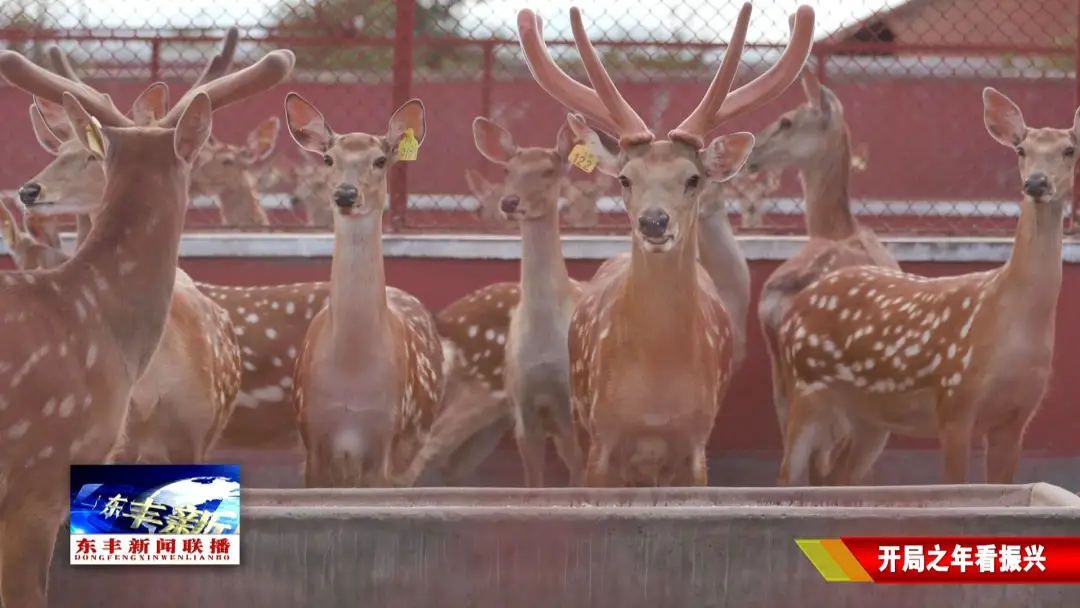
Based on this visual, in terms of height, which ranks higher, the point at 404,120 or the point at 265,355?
the point at 404,120

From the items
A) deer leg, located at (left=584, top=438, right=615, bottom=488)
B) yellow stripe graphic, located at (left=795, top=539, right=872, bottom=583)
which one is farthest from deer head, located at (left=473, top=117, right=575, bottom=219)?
yellow stripe graphic, located at (left=795, top=539, right=872, bottom=583)

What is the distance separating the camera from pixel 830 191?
7.50 m

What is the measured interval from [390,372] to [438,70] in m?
6.78

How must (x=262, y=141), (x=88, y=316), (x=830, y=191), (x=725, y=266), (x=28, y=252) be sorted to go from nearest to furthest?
(x=88, y=316) < (x=28, y=252) < (x=725, y=266) < (x=830, y=191) < (x=262, y=141)

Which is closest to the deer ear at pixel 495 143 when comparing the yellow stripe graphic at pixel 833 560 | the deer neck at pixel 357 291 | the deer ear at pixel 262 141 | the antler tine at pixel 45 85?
the deer neck at pixel 357 291

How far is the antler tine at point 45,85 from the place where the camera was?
4383 mm

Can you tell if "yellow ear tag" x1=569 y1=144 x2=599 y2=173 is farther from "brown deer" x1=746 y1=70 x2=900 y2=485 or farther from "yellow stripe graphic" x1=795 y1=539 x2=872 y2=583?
"yellow stripe graphic" x1=795 y1=539 x2=872 y2=583

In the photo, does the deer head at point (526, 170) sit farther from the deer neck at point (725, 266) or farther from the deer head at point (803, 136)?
the deer head at point (803, 136)

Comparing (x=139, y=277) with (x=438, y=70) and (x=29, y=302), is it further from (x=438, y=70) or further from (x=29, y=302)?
(x=438, y=70)

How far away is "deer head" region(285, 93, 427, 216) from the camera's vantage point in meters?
5.47

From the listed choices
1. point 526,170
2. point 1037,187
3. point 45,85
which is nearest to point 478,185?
point 526,170

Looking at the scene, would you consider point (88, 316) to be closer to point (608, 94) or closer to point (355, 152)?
point (355, 152)

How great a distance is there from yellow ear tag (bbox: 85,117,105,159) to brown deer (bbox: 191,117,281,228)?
5127 millimetres

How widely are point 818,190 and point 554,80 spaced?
2.36 m
